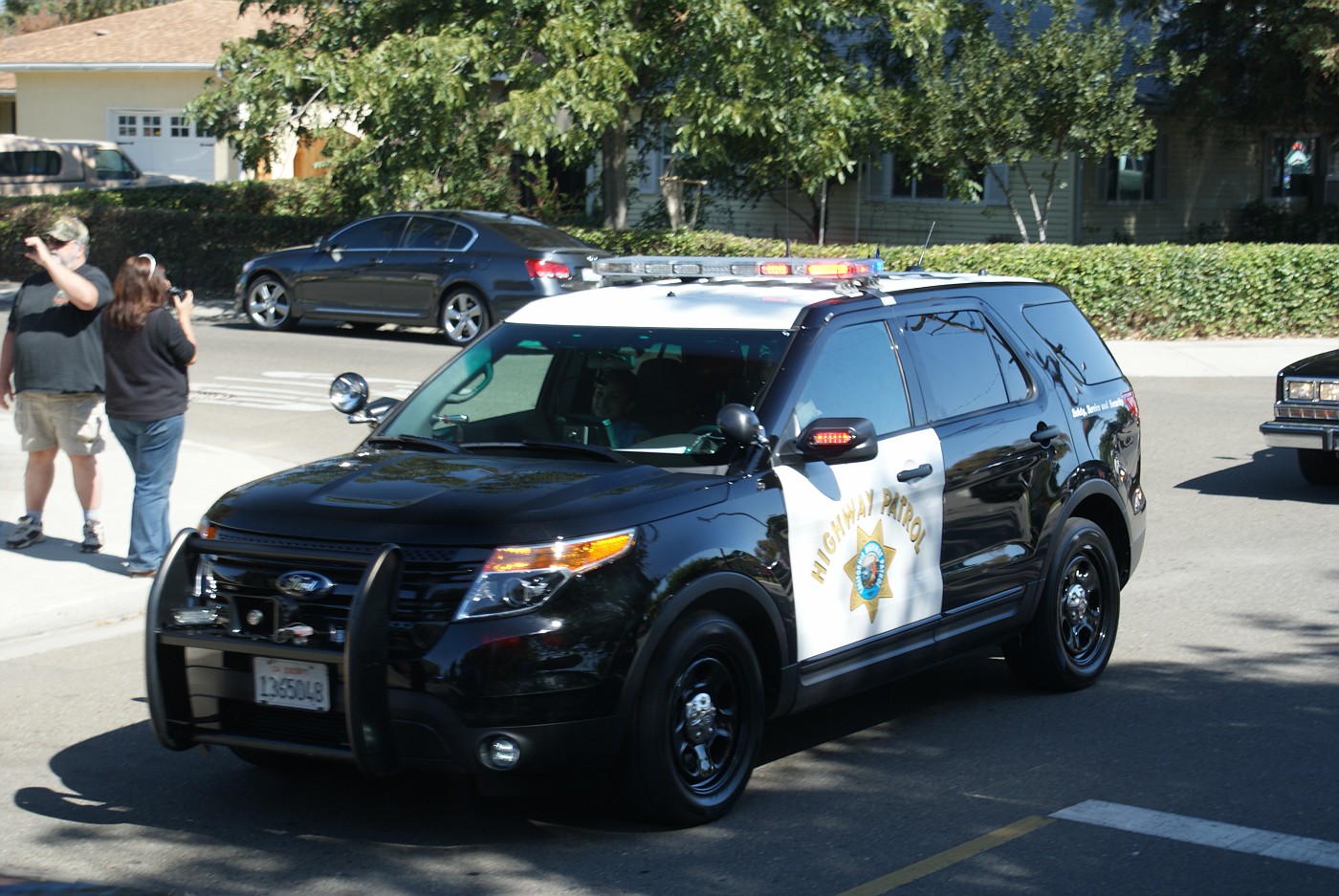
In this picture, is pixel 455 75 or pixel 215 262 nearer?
pixel 455 75

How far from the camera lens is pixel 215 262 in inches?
1037

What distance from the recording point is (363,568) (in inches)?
191

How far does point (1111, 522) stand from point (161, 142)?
38.0 m

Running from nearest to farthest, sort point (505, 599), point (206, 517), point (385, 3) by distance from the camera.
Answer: point (505, 599) → point (206, 517) → point (385, 3)

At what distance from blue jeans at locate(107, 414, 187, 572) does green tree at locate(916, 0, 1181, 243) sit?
17.9 m

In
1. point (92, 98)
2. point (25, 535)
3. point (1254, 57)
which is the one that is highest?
point (92, 98)

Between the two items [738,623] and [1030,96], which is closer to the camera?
[738,623]

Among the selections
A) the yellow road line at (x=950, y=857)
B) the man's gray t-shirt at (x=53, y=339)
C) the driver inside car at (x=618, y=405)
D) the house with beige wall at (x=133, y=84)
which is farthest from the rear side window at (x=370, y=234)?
the house with beige wall at (x=133, y=84)

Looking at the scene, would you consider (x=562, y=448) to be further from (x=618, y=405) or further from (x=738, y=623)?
(x=738, y=623)

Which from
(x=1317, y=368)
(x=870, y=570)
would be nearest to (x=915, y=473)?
(x=870, y=570)

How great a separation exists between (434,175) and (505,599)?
2038 centimetres

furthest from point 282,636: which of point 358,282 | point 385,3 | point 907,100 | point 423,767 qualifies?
point 907,100

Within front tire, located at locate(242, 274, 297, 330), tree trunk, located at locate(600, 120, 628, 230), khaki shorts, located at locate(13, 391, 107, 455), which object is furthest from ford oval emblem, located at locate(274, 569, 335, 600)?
tree trunk, located at locate(600, 120, 628, 230)

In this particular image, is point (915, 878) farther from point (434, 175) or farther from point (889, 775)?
point (434, 175)
